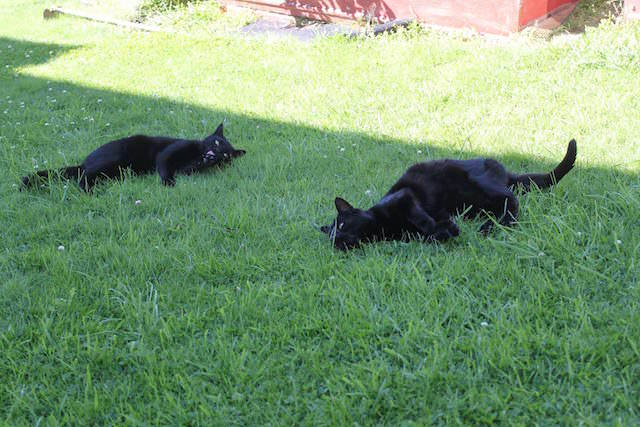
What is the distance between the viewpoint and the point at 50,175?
476cm

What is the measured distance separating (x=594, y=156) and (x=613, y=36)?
2838 millimetres

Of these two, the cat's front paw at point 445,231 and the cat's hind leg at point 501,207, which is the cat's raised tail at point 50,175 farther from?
the cat's hind leg at point 501,207

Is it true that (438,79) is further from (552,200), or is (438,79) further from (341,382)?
(341,382)

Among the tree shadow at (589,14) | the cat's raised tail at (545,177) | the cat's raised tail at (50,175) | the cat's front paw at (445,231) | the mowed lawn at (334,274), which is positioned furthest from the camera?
the tree shadow at (589,14)

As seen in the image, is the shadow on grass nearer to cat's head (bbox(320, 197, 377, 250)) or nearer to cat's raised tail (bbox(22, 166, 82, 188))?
cat's raised tail (bbox(22, 166, 82, 188))

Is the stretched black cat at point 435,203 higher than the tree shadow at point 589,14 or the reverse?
the reverse

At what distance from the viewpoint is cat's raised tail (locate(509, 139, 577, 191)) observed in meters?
3.53

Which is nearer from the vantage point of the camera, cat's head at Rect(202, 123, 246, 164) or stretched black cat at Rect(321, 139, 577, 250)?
stretched black cat at Rect(321, 139, 577, 250)

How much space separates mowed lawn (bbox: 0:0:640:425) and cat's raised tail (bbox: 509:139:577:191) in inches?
3.6

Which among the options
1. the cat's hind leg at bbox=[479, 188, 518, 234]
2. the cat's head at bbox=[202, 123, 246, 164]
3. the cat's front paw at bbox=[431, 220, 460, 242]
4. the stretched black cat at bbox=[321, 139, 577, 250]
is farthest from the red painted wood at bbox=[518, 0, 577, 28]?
the cat's front paw at bbox=[431, 220, 460, 242]

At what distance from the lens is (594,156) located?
422 cm

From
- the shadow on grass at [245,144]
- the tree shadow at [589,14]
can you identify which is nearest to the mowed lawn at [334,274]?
the shadow on grass at [245,144]

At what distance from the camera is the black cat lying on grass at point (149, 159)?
482 cm

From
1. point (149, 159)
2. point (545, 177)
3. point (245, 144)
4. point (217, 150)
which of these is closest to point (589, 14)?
point (245, 144)
